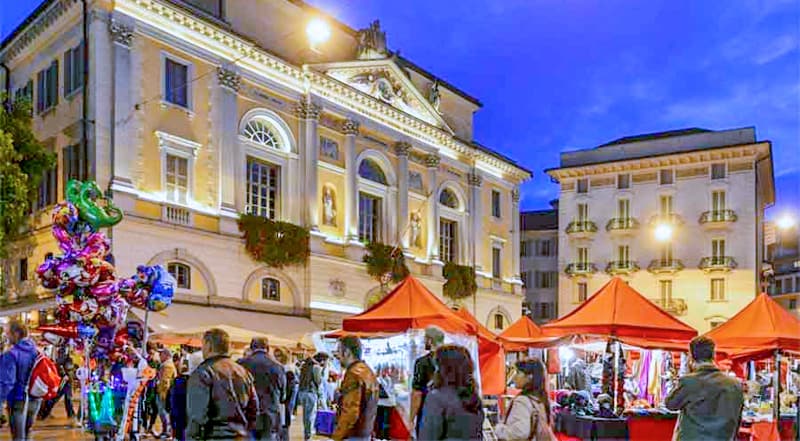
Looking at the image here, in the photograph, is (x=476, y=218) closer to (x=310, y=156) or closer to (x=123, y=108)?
(x=310, y=156)

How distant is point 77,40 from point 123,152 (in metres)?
3.64

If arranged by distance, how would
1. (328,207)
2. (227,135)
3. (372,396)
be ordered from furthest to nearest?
(328,207) → (227,135) → (372,396)

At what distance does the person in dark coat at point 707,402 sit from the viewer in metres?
6.49

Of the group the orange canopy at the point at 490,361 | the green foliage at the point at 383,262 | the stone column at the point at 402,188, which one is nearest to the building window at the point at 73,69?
the green foliage at the point at 383,262

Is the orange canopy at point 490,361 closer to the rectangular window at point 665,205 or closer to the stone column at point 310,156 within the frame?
the stone column at point 310,156

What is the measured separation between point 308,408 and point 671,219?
37.1m

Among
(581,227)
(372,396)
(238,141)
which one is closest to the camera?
(372,396)

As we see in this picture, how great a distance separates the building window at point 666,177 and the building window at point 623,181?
1.77 meters

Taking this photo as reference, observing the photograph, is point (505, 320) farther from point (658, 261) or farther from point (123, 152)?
point (123, 152)

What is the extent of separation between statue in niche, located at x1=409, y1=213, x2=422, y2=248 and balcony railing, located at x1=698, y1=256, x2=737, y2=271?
19.8m

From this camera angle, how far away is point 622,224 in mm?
48438

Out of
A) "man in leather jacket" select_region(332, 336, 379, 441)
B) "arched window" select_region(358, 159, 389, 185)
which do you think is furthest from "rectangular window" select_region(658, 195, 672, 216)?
"man in leather jacket" select_region(332, 336, 379, 441)

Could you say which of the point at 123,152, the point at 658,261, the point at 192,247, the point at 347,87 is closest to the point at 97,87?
the point at 123,152

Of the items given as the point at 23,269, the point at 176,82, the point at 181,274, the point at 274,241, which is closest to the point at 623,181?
the point at 274,241
